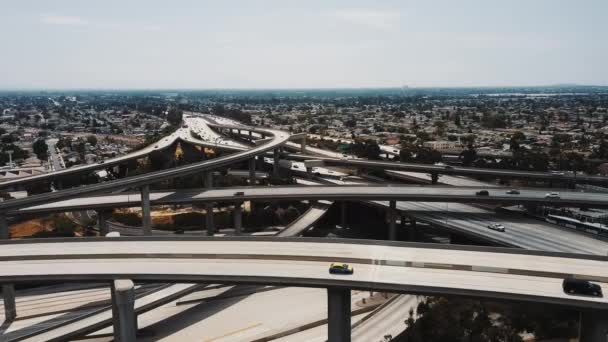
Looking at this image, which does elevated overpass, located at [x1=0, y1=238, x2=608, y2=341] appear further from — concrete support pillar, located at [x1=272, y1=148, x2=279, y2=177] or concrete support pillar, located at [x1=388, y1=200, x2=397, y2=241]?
concrete support pillar, located at [x1=272, y1=148, x2=279, y2=177]

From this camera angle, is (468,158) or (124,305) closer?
(124,305)

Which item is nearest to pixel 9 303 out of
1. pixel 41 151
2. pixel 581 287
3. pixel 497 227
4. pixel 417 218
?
pixel 581 287

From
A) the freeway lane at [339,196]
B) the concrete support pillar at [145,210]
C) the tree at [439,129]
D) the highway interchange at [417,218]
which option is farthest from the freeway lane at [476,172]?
the tree at [439,129]

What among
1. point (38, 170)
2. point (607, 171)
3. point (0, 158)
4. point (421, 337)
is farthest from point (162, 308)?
point (0, 158)

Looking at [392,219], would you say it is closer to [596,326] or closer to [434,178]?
[434,178]

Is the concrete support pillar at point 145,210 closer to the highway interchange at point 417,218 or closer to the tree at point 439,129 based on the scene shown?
the highway interchange at point 417,218

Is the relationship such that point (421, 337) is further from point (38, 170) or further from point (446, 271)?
point (38, 170)
